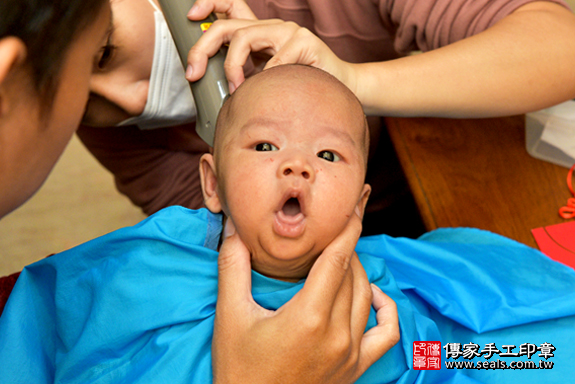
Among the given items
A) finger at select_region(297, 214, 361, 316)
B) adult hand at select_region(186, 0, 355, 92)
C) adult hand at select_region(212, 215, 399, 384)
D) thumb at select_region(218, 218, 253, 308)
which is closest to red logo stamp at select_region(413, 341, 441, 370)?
adult hand at select_region(212, 215, 399, 384)

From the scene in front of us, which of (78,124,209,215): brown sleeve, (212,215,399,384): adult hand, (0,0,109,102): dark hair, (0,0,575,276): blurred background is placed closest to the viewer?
(0,0,109,102): dark hair

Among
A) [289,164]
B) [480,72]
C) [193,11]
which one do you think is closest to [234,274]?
[289,164]

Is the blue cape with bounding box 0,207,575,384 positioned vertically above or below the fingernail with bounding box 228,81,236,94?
below

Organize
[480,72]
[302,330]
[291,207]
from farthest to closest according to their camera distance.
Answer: [480,72] → [291,207] → [302,330]

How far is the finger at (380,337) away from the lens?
0.73m

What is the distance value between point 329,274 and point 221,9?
68 cm

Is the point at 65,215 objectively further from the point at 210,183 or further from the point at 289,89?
the point at 289,89

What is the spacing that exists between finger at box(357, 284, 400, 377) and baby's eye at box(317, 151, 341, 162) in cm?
Answer: 28

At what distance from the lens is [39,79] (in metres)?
0.50

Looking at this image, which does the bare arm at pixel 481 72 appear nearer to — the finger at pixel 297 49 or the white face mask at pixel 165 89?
the finger at pixel 297 49

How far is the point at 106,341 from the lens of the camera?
2.70 ft

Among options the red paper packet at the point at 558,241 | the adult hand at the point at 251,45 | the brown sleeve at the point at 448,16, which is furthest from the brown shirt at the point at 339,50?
the red paper packet at the point at 558,241

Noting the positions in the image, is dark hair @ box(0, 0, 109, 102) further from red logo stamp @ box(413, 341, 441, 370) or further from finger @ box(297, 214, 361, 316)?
red logo stamp @ box(413, 341, 441, 370)

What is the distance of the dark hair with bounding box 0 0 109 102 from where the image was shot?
43cm
